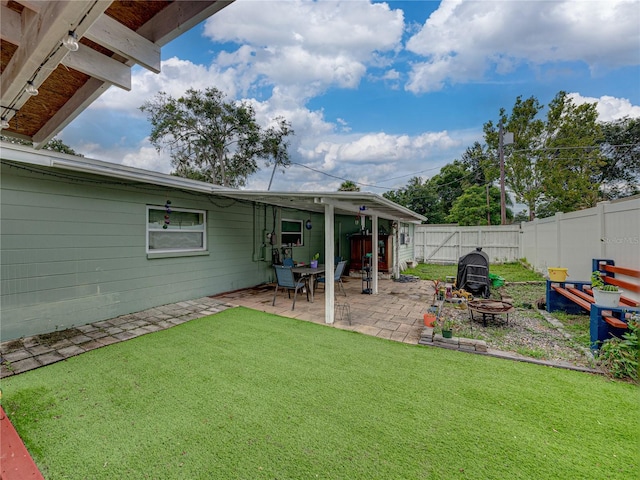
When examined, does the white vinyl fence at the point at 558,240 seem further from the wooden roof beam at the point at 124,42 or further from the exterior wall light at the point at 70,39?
the exterior wall light at the point at 70,39

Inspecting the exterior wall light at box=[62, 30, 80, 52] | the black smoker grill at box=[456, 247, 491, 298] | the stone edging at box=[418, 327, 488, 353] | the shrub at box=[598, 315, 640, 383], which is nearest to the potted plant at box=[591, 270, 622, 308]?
the shrub at box=[598, 315, 640, 383]

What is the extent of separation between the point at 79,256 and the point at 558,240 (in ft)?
34.1

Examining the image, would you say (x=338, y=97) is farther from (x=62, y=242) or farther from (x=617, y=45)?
(x=62, y=242)

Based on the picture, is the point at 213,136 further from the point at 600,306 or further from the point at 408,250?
the point at 600,306

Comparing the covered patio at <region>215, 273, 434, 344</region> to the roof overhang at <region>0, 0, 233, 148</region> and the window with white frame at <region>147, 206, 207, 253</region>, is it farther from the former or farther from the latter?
the roof overhang at <region>0, 0, 233, 148</region>

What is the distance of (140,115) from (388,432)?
61.9 ft

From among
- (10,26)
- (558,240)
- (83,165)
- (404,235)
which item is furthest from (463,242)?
(10,26)

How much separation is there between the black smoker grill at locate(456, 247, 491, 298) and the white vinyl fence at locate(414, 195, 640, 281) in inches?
68.7

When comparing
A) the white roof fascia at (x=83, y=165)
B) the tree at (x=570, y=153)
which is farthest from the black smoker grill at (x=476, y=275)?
the tree at (x=570, y=153)

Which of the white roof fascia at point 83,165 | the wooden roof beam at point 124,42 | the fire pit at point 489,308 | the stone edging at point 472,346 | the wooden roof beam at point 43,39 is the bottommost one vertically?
the stone edging at point 472,346

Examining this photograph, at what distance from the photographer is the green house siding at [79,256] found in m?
3.78

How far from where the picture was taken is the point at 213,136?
1628 cm

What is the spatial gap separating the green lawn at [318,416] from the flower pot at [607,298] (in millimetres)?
938

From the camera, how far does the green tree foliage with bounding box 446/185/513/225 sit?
1830cm
